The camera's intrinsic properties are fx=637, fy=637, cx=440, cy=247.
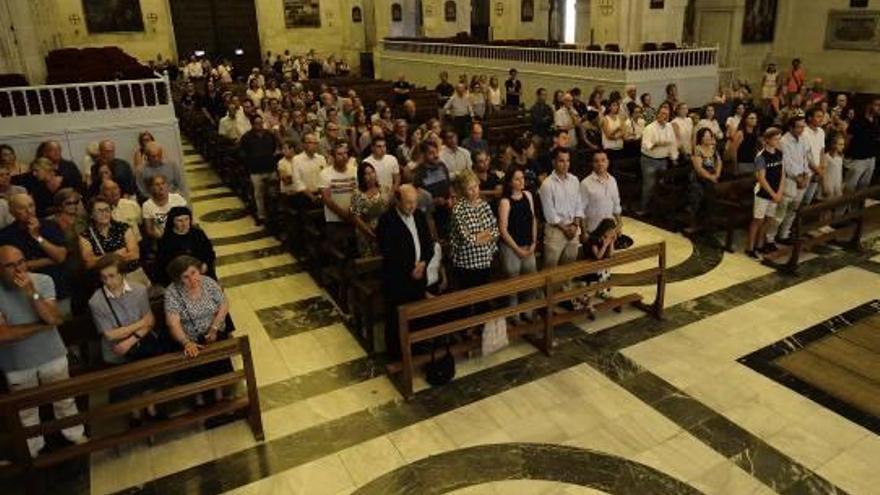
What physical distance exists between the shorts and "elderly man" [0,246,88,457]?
7253mm

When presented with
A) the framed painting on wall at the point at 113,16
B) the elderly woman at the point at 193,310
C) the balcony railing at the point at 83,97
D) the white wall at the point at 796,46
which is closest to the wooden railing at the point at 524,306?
the elderly woman at the point at 193,310

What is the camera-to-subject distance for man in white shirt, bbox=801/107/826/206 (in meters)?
7.86

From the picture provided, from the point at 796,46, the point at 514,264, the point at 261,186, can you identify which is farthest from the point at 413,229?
the point at 796,46

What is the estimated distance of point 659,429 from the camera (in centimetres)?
482

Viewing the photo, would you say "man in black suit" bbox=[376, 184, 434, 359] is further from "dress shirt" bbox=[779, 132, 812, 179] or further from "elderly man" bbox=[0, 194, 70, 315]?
"dress shirt" bbox=[779, 132, 812, 179]

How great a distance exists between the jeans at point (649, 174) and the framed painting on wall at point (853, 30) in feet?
37.5

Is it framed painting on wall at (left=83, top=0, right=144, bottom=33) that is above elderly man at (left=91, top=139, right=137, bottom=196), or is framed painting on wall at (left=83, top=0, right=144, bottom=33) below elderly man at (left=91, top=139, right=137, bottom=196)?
above

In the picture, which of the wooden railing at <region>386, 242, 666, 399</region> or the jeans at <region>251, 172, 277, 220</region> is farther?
the jeans at <region>251, 172, 277, 220</region>

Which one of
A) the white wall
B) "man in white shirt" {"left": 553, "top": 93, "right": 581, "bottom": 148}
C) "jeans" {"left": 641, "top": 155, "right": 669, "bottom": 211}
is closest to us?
"jeans" {"left": 641, "top": 155, "right": 669, "bottom": 211}

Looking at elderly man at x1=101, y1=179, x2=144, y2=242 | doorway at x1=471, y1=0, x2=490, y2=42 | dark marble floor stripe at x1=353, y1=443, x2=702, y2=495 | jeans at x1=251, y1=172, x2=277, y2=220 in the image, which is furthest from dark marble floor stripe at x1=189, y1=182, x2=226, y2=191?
doorway at x1=471, y1=0, x2=490, y2=42

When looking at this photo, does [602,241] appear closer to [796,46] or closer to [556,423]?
[556,423]

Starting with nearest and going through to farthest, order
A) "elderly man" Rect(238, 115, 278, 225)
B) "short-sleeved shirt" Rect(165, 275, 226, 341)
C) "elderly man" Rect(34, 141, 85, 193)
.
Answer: "short-sleeved shirt" Rect(165, 275, 226, 341)
"elderly man" Rect(34, 141, 85, 193)
"elderly man" Rect(238, 115, 278, 225)

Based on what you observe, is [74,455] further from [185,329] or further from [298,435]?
[298,435]

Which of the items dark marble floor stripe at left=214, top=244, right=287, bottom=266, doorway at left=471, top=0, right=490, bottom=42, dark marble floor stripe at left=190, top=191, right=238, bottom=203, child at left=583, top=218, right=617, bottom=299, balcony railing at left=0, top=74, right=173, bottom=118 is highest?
doorway at left=471, top=0, right=490, bottom=42
